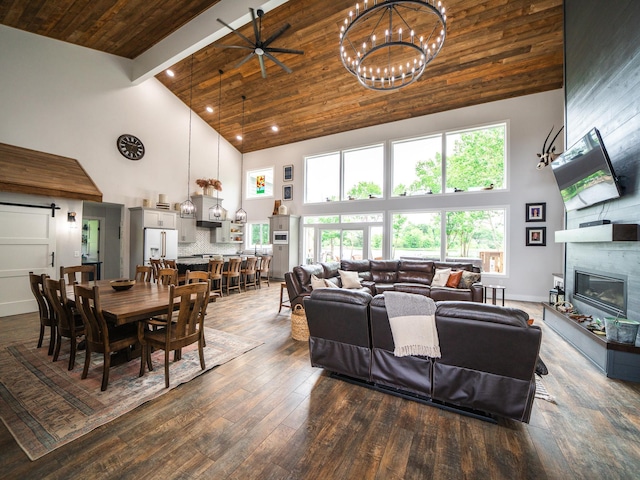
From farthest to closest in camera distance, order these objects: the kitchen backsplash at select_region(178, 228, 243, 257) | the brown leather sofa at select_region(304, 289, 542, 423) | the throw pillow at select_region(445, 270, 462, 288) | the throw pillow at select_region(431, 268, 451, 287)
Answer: the kitchen backsplash at select_region(178, 228, 243, 257) → the throw pillow at select_region(431, 268, 451, 287) → the throw pillow at select_region(445, 270, 462, 288) → the brown leather sofa at select_region(304, 289, 542, 423)

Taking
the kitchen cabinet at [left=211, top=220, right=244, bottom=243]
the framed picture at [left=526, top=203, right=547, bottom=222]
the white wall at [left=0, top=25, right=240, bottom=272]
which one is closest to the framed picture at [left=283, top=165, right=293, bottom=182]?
the kitchen cabinet at [left=211, top=220, right=244, bottom=243]

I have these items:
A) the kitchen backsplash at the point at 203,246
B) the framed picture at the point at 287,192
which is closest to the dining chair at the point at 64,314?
the kitchen backsplash at the point at 203,246

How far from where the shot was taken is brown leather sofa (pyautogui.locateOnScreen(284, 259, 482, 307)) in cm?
467

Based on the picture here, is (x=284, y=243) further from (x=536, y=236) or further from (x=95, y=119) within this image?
(x=536, y=236)

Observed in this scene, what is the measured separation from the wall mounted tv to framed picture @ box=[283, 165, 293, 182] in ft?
23.4

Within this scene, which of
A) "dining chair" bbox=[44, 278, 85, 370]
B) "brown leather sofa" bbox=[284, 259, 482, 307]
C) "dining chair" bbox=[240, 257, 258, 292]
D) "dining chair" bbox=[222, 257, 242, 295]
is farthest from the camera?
"dining chair" bbox=[240, 257, 258, 292]

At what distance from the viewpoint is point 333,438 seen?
6.05 ft

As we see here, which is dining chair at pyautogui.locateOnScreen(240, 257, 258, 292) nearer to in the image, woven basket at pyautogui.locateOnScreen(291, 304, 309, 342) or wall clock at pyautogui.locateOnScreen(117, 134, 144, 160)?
woven basket at pyautogui.locateOnScreen(291, 304, 309, 342)

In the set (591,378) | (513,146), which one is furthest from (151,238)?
(513,146)

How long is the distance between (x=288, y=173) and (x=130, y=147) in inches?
182

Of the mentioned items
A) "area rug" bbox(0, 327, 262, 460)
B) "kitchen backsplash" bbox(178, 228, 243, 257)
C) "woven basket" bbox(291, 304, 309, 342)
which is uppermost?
"kitchen backsplash" bbox(178, 228, 243, 257)

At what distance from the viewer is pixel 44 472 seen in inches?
61.4

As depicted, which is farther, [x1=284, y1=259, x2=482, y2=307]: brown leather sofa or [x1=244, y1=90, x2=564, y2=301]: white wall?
[x1=244, y1=90, x2=564, y2=301]: white wall

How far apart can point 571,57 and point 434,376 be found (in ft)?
18.0
